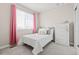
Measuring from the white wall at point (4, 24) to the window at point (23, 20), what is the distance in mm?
457

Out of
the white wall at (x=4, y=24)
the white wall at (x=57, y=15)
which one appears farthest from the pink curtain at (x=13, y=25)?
the white wall at (x=57, y=15)

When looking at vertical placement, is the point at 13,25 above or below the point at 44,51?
above

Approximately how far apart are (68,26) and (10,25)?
2.45 metres

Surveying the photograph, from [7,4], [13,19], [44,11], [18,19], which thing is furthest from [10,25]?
[44,11]

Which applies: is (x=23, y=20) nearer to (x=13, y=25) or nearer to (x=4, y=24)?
(x=13, y=25)

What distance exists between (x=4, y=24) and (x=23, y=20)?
0.97 metres

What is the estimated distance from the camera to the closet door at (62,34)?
268cm

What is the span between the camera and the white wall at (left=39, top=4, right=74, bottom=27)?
9.55 feet

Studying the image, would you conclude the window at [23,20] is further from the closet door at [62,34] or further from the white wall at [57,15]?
the closet door at [62,34]

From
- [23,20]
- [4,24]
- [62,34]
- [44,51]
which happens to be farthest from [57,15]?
[4,24]

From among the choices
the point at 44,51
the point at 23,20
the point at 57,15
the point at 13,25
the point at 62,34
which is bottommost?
the point at 44,51

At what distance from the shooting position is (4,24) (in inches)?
97.2

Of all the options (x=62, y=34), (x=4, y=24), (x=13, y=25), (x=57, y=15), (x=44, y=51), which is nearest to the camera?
(x=44, y=51)

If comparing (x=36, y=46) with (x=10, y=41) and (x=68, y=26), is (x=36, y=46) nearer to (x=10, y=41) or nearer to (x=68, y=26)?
(x=10, y=41)
